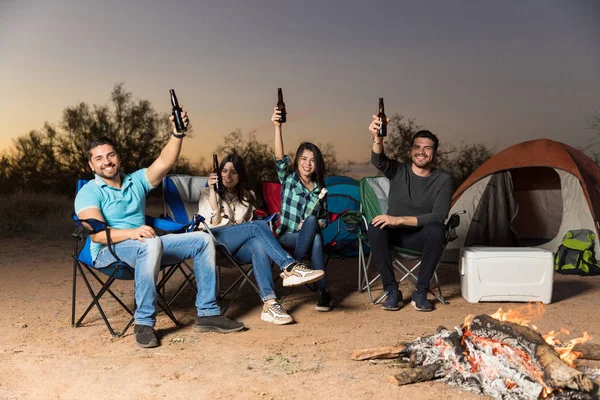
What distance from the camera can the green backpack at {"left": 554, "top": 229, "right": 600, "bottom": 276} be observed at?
5141 millimetres

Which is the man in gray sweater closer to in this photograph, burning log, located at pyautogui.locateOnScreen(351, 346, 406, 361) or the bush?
burning log, located at pyautogui.locateOnScreen(351, 346, 406, 361)

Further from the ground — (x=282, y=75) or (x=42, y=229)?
(x=282, y=75)

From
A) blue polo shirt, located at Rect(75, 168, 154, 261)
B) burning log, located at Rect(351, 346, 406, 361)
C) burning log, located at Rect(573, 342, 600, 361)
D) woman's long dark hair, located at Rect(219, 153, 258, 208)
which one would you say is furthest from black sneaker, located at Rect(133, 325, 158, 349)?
burning log, located at Rect(573, 342, 600, 361)

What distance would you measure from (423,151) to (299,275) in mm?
A: 1210

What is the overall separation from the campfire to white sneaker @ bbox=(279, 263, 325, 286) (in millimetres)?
648

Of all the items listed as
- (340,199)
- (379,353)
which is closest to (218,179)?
(379,353)

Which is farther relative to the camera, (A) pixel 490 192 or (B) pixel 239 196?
(A) pixel 490 192

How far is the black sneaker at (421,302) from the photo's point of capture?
3848 millimetres

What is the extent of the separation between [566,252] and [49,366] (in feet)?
13.4

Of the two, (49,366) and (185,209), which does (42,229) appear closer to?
(185,209)

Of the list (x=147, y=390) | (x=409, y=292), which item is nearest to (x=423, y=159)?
(x=409, y=292)

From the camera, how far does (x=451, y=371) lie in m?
2.54

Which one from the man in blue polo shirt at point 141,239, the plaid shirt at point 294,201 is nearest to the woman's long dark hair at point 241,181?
the plaid shirt at point 294,201

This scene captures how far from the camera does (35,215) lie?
930 centimetres
